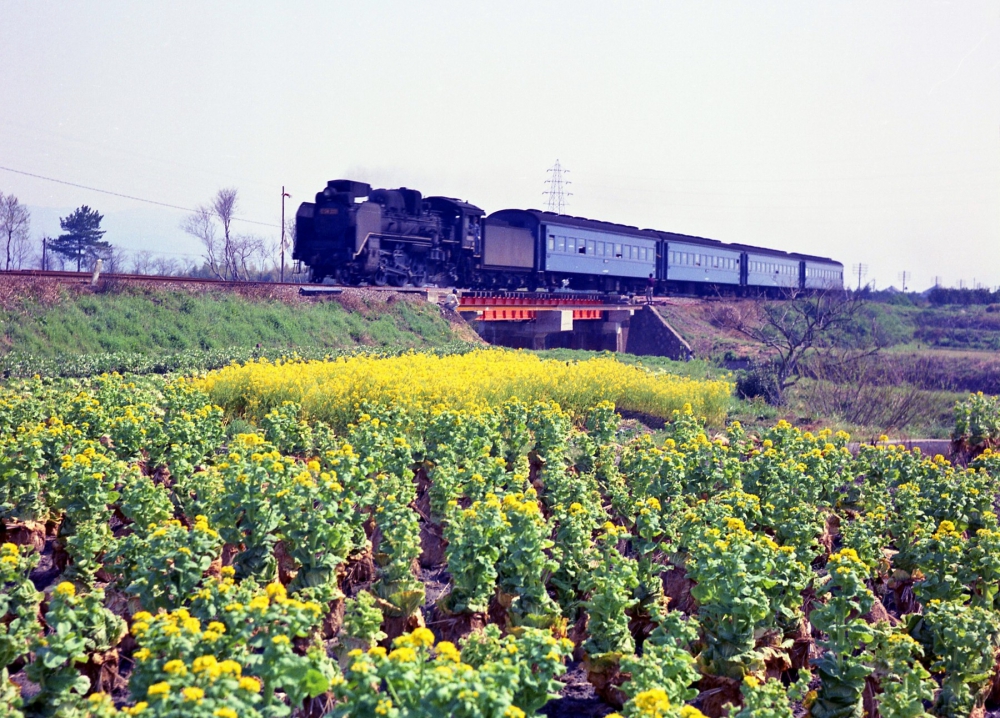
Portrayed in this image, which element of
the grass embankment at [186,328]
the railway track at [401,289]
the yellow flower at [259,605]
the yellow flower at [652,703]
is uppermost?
the railway track at [401,289]

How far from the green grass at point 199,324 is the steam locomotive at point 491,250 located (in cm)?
235

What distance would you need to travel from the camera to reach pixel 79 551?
5.96 metres

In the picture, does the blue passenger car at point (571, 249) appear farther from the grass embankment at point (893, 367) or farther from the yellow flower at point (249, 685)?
the yellow flower at point (249, 685)

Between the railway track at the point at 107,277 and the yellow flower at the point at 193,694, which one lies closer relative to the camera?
the yellow flower at the point at 193,694

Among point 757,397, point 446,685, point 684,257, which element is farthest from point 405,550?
point 684,257

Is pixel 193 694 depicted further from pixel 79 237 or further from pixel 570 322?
pixel 79 237

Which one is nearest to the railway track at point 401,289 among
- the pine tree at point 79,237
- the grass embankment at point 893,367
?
the grass embankment at point 893,367

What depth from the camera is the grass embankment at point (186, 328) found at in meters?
18.7

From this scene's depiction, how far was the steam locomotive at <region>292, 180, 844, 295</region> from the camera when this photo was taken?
97.0ft

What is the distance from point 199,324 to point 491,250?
13667mm

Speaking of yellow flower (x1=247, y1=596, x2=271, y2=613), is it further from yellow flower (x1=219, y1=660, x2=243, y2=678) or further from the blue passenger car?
the blue passenger car

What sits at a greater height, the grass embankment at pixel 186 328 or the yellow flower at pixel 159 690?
the grass embankment at pixel 186 328

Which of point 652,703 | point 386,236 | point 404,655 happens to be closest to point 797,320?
point 386,236

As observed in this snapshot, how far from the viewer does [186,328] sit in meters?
24.2
